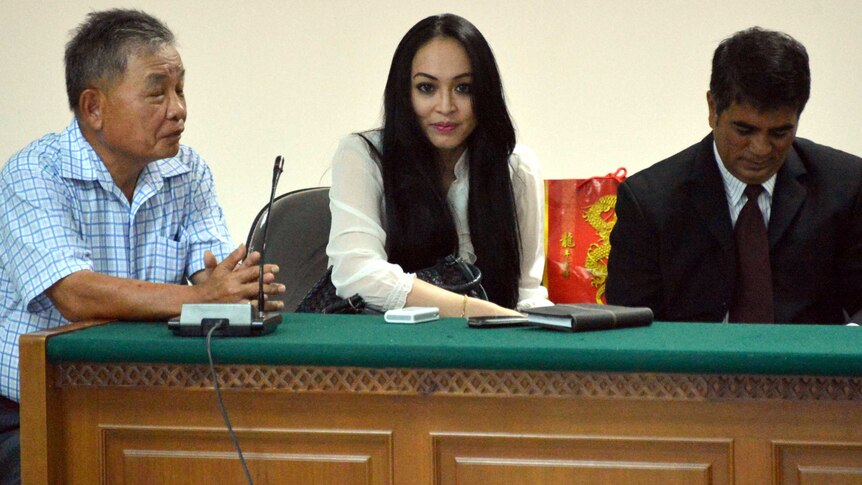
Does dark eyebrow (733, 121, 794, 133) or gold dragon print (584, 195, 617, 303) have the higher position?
dark eyebrow (733, 121, 794, 133)

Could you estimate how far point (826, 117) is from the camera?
3.43 metres

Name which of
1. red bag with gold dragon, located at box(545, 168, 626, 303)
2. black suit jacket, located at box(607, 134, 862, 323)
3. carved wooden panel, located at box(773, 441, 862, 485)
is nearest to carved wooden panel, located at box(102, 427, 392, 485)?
carved wooden panel, located at box(773, 441, 862, 485)

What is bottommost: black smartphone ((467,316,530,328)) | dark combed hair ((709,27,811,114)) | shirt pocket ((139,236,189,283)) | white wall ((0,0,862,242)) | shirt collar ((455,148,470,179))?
black smartphone ((467,316,530,328))

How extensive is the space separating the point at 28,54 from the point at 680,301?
2649mm

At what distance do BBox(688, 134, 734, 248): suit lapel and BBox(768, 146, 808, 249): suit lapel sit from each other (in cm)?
9

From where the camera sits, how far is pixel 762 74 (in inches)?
84.2

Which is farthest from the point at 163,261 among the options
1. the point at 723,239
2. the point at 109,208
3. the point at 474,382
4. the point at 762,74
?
the point at 762,74

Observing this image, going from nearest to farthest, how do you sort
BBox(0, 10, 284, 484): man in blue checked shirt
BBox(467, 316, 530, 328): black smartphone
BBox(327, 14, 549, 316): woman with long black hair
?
BBox(467, 316, 530, 328): black smartphone → BBox(0, 10, 284, 484): man in blue checked shirt → BBox(327, 14, 549, 316): woman with long black hair

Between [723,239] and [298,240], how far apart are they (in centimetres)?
110

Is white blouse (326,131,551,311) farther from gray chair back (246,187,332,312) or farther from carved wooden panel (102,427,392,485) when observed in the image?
carved wooden panel (102,427,392,485)

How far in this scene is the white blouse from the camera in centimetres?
230

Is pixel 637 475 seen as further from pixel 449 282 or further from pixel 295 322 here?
pixel 449 282

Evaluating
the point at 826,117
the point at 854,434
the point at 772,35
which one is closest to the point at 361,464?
the point at 854,434

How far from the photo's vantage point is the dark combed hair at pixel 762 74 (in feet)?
6.98
